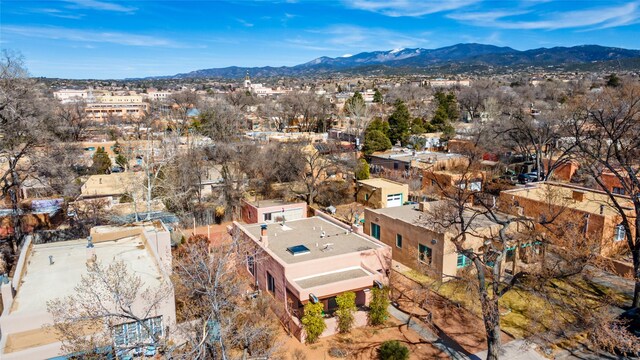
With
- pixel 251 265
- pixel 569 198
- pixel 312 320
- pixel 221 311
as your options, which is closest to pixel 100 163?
pixel 251 265

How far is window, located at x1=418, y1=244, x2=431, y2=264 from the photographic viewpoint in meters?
19.4

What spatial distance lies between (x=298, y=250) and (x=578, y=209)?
547 inches

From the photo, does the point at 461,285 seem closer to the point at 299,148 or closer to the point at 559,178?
the point at 299,148

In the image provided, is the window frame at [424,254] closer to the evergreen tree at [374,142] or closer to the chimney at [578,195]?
the chimney at [578,195]

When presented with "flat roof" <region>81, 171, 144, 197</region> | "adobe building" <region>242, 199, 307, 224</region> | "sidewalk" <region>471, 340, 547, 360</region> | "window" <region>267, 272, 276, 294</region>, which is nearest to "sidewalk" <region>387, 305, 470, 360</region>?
"sidewalk" <region>471, 340, 547, 360</region>

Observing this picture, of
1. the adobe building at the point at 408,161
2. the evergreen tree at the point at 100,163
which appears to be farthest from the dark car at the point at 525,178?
the evergreen tree at the point at 100,163

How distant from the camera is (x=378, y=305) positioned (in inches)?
616

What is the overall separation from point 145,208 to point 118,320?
62.3 ft

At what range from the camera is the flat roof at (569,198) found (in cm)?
2133

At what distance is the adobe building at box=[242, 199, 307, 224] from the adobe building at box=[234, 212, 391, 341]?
21.9 ft

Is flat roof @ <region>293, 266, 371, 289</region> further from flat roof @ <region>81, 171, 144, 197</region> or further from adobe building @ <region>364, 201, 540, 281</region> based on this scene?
flat roof @ <region>81, 171, 144, 197</region>

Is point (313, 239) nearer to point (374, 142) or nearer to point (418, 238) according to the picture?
point (418, 238)

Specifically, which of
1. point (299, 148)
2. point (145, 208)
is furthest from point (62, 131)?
point (299, 148)

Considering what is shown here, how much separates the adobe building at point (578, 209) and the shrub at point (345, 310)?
954cm
